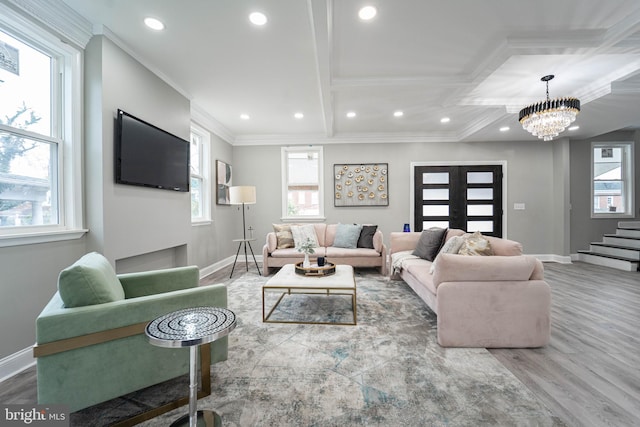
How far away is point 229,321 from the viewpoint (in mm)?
1227

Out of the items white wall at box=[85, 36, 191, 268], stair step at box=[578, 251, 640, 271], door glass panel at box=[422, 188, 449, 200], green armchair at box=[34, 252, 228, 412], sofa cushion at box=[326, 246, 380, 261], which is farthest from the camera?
door glass panel at box=[422, 188, 449, 200]

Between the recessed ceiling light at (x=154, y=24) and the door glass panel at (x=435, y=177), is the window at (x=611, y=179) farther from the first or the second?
the recessed ceiling light at (x=154, y=24)

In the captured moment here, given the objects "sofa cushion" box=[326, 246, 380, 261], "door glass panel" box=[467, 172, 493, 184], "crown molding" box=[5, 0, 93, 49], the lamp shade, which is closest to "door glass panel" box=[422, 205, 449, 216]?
"door glass panel" box=[467, 172, 493, 184]

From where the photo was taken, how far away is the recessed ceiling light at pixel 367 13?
2078 millimetres

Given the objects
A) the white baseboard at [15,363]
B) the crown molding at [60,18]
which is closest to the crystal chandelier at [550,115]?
the crown molding at [60,18]

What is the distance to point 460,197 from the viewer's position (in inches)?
219

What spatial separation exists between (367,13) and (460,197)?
14.7 ft

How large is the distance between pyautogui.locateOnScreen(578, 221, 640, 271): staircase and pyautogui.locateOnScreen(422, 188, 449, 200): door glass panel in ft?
9.86

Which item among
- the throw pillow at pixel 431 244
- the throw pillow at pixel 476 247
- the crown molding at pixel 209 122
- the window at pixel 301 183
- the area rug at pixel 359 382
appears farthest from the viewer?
the window at pixel 301 183

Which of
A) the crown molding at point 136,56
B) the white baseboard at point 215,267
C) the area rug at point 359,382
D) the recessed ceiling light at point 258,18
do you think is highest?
the recessed ceiling light at point 258,18

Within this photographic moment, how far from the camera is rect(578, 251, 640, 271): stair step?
15.0 ft

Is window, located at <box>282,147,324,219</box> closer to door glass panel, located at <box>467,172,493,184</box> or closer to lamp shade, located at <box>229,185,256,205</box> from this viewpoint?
lamp shade, located at <box>229,185,256,205</box>

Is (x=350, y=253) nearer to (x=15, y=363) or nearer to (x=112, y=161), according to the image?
(x=112, y=161)

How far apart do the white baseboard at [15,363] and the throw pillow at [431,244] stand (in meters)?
3.87
